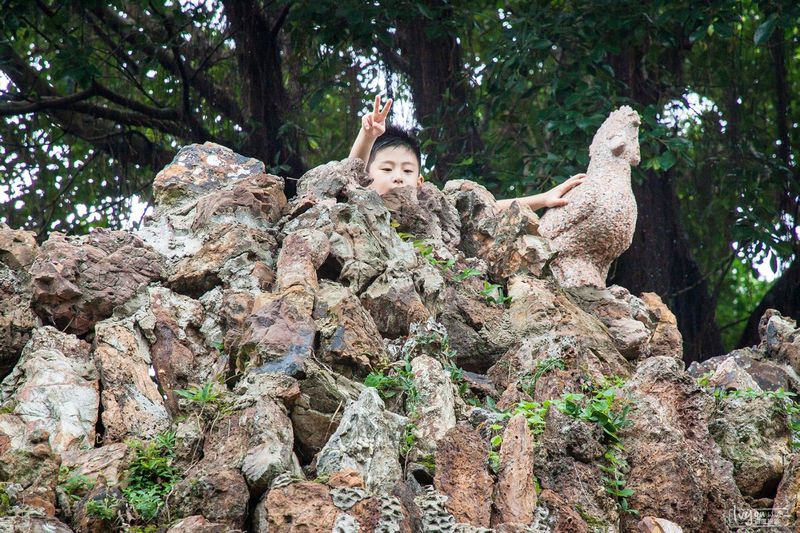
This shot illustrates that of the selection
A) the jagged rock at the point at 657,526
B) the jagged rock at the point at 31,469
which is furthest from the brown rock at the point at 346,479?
the jagged rock at the point at 657,526

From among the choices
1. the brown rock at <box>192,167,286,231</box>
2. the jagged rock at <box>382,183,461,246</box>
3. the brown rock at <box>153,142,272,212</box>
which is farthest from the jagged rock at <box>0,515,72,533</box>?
the jagged rock at <box>382,183,461,246</box>

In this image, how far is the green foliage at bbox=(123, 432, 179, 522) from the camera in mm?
5023

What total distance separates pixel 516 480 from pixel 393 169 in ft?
11.3

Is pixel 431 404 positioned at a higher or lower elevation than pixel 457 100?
lower

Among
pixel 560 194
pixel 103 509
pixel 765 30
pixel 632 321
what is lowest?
pixel 103 509

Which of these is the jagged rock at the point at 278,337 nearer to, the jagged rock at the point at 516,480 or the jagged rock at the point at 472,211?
the jagged rock at the point at 516,480

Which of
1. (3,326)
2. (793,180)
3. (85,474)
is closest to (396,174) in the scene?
(3,326)

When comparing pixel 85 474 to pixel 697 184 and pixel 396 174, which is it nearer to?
pixel 396 174

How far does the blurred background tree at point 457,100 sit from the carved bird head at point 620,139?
76.1 inches

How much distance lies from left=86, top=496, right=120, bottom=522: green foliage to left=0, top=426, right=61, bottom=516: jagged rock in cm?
17

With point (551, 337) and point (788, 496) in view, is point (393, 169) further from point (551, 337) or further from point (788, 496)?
point (788, 496)

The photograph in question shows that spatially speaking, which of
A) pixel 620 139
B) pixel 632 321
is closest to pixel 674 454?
pixel 632 321

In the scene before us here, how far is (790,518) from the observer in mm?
5707

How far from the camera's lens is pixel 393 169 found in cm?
820
